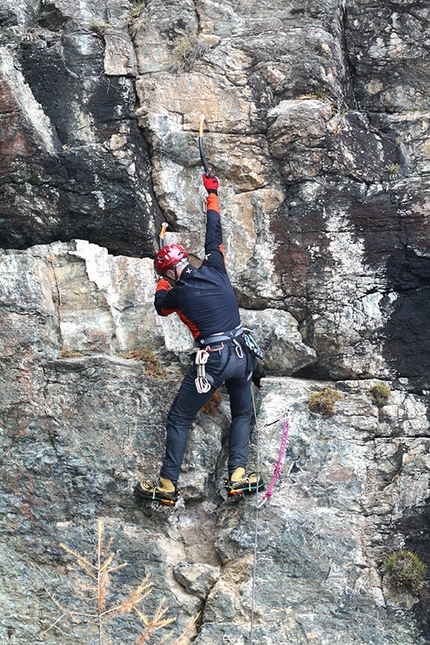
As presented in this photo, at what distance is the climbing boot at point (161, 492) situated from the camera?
7973 mm

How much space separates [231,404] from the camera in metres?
8.46

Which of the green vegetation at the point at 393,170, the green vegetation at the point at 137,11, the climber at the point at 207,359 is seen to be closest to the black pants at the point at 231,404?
the climber at the point at 207,359

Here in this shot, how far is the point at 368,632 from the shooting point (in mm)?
7484

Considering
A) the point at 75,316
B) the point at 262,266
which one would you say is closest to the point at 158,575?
the point at 75,316

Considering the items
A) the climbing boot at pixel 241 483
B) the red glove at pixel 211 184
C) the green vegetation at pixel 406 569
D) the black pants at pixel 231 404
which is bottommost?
the green vegetation at pixel 406 569

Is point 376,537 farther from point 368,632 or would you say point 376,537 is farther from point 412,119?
point 412,119

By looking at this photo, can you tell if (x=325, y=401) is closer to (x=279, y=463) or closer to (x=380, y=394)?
(x=380, y=394)

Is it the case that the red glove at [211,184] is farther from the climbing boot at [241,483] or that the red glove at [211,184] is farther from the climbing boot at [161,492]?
the climbing boot at [161,492]

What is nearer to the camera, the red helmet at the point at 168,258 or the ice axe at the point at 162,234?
the red helmet at the point at 168,258

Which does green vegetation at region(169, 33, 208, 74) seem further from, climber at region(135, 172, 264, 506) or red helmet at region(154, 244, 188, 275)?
red helmet at region(154, 244, 188, 275)

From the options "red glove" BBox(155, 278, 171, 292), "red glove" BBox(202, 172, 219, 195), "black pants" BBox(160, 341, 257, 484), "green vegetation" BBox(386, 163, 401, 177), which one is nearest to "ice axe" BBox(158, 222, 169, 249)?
"red glove" BBox(202, 172, 219, 195)

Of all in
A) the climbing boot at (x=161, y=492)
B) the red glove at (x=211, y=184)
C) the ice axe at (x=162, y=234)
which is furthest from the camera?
the ice axe at (x=162, y=234)

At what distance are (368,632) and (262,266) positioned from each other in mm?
3979

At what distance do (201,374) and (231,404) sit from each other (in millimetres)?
616
